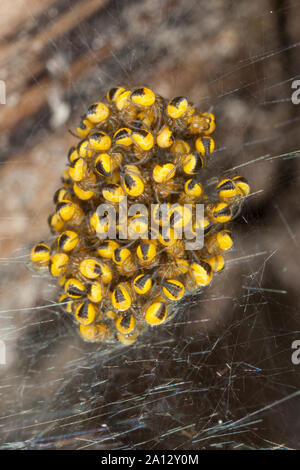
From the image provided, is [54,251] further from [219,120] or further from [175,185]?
[219,120]

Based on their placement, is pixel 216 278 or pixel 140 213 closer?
pixel 140 213

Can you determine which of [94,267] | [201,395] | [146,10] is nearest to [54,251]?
[94,267]

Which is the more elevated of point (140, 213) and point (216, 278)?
point (140, 213)

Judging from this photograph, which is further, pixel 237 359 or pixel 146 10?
pixel 146 10
